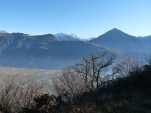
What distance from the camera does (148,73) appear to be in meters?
19.7

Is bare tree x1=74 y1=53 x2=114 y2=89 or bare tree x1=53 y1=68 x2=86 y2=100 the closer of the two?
bare tree x1=53 y1=68 x2=86 y2=100

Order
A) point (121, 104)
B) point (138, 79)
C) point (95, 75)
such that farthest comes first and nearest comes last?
point (95, 75)
point (138, 79)
point (121, 104)

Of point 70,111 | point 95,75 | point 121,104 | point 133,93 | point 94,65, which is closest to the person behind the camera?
point 70,111

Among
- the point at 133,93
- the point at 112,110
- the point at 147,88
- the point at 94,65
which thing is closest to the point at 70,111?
the point at 112,110

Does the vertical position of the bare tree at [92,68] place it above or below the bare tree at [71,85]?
above

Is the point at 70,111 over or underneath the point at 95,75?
over

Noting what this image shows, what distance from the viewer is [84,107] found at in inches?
472

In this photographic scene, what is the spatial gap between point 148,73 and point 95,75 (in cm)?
4330

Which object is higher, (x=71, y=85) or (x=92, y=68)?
(x=92, y=68)

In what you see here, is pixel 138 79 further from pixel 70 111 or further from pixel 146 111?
pixel 70 111

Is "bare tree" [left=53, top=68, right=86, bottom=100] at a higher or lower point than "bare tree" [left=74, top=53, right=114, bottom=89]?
lower

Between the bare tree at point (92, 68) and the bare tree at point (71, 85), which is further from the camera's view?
the bare tree at point (92, 68)

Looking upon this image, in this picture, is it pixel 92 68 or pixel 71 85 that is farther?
pixel 71 85

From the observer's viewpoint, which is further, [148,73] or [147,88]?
[148,73]
